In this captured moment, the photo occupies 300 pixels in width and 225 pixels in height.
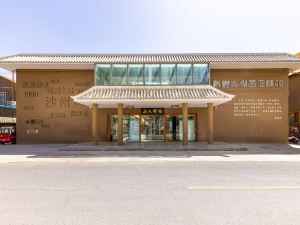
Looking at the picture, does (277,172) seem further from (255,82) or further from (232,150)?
(255,82)

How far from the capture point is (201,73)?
19.2m

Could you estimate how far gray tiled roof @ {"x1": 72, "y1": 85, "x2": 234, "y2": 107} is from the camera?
16375 millimetres

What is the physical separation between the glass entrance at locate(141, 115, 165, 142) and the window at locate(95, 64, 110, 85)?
4.62 metres

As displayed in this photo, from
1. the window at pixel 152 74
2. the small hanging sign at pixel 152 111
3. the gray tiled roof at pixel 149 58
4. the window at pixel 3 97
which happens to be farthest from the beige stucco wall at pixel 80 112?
the window at pixel 3 97

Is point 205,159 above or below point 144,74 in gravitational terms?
below

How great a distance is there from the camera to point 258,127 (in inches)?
802

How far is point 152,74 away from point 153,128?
4821mm

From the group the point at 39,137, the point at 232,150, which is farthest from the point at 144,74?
the point at 39,137

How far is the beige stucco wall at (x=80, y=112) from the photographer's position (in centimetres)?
2038

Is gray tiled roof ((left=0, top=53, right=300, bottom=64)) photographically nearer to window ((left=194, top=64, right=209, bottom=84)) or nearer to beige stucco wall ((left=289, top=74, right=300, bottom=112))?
window ((left=194, top=64, right=209, bottom=84))

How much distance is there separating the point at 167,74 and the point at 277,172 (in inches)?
484

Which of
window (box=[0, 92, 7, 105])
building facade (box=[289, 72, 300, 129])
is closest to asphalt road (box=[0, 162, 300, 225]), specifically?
building facade (box=[289, 72, 300, 129])

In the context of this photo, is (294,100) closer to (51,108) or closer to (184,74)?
(184,74)

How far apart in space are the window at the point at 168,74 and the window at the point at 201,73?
6.10ft
